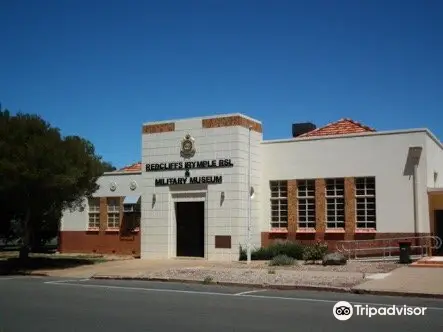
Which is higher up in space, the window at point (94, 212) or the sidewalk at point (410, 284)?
the window at point (94, 212)

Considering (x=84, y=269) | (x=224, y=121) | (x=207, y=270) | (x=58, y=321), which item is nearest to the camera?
(x=58, y=321)

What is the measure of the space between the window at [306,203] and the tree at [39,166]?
29.7ft

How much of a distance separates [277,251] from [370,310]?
512 inches

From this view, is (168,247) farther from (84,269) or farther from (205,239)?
(84,269)

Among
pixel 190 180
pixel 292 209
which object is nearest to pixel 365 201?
pixel 292 209

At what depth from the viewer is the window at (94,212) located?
3347 cm

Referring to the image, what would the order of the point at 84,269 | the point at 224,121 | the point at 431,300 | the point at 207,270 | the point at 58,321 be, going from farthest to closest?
the point at 224,121, the point at 84,269, the point at 207,270, the point at 431,300, the point at 58,321

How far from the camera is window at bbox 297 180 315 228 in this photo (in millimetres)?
26609

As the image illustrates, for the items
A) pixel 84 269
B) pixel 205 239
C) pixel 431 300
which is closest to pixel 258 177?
pixel 205 239

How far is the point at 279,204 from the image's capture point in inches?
1086

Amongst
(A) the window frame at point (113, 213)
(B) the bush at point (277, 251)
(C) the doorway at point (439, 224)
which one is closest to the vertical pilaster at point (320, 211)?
(B) the bush at point (277, 251)

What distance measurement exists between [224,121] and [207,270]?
8.19 meters

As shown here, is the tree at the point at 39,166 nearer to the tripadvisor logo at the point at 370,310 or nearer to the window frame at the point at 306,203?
the window frame at the point at 306,203

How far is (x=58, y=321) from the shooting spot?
35.2 ft
